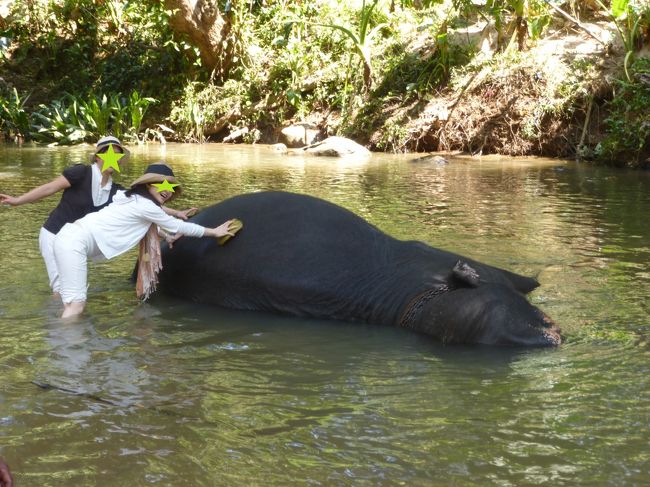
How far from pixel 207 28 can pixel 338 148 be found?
760cm

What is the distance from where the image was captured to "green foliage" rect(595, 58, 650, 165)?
16.6 metres

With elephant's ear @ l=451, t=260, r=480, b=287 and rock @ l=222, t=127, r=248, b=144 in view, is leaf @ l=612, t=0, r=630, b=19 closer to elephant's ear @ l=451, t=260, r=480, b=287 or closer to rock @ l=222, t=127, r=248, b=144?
rock @ l=222, t=127, r=248, b=144

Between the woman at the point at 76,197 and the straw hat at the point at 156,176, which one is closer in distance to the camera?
the straw hat at the point at 156,176

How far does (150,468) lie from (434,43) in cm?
2030

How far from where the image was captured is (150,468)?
3.68 meters

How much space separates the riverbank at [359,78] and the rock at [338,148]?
3.97ft

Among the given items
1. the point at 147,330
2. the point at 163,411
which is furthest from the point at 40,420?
the point at 147,330

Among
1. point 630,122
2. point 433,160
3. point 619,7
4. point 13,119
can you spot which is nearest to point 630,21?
point 619,7

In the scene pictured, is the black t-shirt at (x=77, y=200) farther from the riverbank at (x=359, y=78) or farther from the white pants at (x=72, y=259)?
the riverbank at (x=359, y=78)

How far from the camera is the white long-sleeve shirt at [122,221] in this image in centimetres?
617

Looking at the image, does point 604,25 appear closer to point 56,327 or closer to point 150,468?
point 56,327

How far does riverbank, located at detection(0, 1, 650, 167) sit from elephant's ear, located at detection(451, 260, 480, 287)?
11760 mm

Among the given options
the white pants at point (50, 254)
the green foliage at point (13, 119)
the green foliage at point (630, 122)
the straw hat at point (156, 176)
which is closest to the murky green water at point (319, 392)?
the white pants at point (50, 254)

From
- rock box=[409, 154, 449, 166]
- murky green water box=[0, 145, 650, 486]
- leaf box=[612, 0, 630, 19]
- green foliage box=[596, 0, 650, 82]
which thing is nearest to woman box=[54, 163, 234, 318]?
murky green water box=[0, 145, 650, 486]
